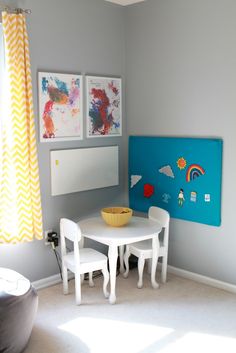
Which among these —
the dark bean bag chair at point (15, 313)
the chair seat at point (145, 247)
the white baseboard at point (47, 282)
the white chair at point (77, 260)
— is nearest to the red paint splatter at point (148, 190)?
the chair seat at point (145, 247)

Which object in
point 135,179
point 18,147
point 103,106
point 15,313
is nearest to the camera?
point 15,313

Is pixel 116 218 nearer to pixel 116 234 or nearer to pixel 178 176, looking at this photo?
pixel 116 234

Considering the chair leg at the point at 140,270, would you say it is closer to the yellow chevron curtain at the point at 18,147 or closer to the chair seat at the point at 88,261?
the chair seat at the point at 88,261

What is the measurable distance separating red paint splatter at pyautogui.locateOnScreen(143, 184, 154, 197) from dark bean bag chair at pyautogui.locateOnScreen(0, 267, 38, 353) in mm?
1664

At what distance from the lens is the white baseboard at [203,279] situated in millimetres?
3592

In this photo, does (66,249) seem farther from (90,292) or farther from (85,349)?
(85,349)

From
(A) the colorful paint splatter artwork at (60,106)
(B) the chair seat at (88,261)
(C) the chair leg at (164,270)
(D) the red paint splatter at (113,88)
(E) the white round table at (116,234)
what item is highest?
(D) the red paint splatter at (113,88)

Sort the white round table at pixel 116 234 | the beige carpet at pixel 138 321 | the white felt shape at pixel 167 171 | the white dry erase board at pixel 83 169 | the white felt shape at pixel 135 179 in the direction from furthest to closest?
the white felt shape at pixel 135 179 → the white felt shape at pixel 167 171 → the white dry erase board at pixel 83 169 → the white round table at pixel 116 234 → the beige carpet at pixel 138 321

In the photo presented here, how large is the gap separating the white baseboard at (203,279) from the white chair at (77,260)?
2.65ft

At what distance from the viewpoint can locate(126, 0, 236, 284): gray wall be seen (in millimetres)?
3469

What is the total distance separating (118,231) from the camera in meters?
3.49

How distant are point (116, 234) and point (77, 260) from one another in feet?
1.20

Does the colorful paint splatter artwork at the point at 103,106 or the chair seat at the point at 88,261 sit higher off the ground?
the colorful paint splatter artwork at the point at 103,106

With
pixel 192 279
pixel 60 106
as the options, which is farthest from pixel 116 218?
pixel 60 106
